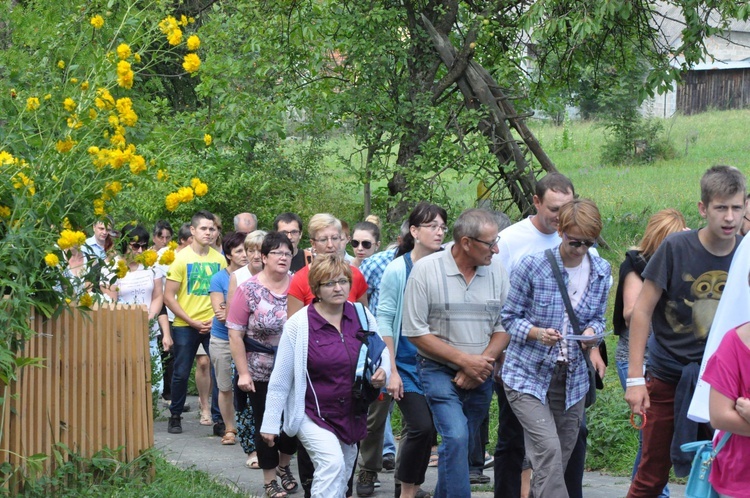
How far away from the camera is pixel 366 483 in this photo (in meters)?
7.67

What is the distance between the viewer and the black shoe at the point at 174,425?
9980 millimetres

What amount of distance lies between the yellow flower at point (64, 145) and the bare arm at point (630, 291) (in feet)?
11.0

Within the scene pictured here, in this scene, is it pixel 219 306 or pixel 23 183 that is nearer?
pixel 23 183

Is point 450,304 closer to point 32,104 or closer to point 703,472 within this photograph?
point 703,472

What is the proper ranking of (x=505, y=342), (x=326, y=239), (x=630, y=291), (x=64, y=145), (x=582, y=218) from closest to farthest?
(x=64, y=145), (x=582, y=218), (x=630, y=291), (x=505, y=342), (x=326, y=239)

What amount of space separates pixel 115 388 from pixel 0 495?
1.11m

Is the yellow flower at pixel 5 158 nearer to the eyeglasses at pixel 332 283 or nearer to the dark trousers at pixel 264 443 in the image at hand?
the eyeglasses at pixel 332 283

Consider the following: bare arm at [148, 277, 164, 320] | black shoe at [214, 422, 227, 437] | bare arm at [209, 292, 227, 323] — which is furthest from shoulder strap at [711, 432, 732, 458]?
bare arm at [148, 277, 164, 320]

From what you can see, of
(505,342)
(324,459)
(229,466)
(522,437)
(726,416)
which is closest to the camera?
(726,416)

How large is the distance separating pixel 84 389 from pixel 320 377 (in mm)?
1565

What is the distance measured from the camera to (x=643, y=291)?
5.54 m

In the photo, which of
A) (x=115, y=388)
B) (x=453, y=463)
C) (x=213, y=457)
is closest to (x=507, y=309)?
(x=453, y=463)

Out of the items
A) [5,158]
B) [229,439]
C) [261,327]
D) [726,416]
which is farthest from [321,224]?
[726,416]

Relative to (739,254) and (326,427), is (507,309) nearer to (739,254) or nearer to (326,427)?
(326,427)
